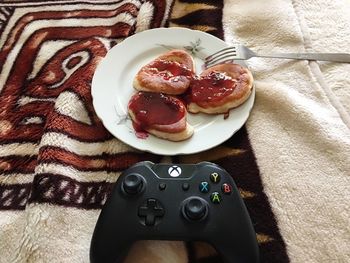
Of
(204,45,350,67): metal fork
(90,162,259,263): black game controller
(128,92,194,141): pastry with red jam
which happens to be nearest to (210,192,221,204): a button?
(90,162,259,263): black game controller

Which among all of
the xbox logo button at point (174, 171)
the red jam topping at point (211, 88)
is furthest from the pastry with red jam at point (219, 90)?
the xbox logo button at point (174, 171)

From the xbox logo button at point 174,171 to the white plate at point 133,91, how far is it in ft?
0.18

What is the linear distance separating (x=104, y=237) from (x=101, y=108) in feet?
0.65

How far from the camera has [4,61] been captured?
0.66 meters

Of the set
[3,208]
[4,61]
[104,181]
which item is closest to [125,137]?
[104,181]

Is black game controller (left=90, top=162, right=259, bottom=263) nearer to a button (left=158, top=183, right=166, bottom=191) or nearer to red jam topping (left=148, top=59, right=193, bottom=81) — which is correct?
a button (left=158, top=183, right=166, bottom=191)

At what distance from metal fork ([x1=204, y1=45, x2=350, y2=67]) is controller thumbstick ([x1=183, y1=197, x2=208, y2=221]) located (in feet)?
0.85

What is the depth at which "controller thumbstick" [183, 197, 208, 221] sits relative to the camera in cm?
41

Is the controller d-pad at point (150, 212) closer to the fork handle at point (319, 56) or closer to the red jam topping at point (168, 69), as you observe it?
the red jam topping at point (168, 69)

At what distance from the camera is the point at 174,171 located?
1.48ft

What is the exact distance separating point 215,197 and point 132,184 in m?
0.09

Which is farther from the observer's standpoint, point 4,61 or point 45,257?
point 4,61

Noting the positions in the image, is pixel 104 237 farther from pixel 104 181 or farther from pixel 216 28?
pixel 216 28

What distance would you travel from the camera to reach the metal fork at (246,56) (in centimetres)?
60
